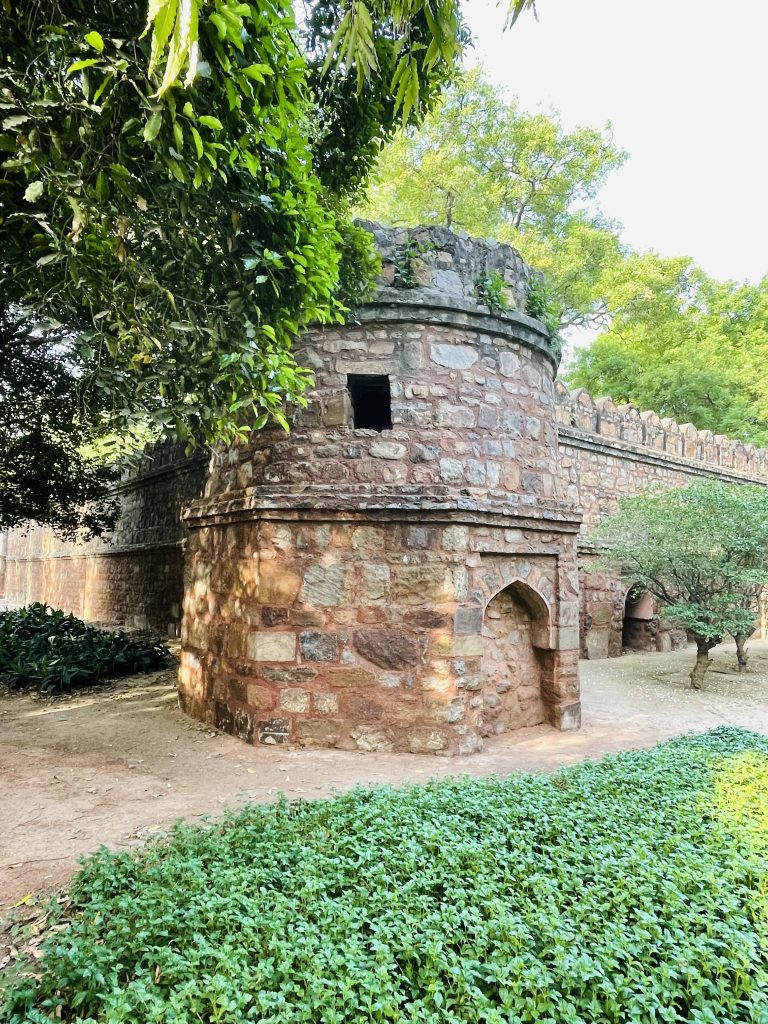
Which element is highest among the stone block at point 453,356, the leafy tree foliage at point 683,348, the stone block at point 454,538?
the leafy tree foliage at point 683,348

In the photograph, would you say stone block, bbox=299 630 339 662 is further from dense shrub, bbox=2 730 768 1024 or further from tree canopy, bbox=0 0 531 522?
tree canopy, bbox=0 0 531 522

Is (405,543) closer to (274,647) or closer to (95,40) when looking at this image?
(274,647)

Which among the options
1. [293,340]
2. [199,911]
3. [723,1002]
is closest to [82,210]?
[293,340]

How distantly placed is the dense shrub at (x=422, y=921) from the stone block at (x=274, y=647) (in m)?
1.77

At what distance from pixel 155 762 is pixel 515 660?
344cm

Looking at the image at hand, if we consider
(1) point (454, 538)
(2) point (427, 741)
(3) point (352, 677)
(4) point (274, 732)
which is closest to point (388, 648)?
(3) point (352, 677)

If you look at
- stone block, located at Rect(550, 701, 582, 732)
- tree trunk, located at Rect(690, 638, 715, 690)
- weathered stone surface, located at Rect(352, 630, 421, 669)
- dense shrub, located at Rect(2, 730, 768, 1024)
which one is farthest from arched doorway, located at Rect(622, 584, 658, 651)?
dense shrub, located at Rect(2, 730, 768, 1024)

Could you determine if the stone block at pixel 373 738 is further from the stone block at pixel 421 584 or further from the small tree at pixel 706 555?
the small tree at pixel 706 555

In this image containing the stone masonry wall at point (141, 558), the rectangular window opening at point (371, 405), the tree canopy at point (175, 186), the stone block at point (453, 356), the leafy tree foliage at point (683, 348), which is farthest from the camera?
the leafy tree foliage at point (683, 348)

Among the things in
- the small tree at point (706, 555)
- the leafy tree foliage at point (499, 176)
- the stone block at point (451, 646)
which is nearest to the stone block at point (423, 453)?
the stone block at point (451, 646)

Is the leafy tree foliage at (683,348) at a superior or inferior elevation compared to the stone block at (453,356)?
superior

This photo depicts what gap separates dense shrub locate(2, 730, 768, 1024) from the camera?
217cm

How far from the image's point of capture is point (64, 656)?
29.0 ft

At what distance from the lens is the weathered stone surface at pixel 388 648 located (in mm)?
5398
